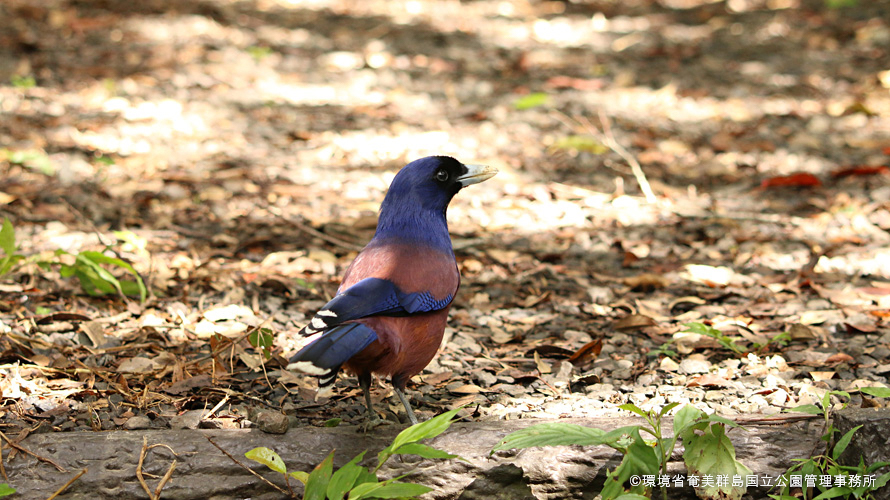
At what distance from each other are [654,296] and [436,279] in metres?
1.77

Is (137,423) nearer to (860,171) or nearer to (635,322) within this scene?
(635,322)

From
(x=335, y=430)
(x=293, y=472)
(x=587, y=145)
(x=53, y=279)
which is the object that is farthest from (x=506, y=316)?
(x=587, y=145)

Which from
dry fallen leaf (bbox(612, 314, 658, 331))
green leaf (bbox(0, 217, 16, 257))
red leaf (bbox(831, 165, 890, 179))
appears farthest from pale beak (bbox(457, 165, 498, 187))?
red leaf (bbox(831, 165, 890, 179))

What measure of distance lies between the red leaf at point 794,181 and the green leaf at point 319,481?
14.5ft

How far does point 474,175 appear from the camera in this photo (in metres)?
3.40

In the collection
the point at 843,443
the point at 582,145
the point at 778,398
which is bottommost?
the point at 778,398

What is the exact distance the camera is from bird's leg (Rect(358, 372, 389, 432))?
288 centimetres

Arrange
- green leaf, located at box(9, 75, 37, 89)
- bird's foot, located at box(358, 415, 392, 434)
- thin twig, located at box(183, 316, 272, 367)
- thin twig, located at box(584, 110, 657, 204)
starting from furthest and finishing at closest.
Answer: green leaf, located at box(9, 75, 37, 89) → thin twig, located at box(584, 110, 657, 204) → thin twig, located at box(183, 316, 272, 367) → bird's foot, located at box(358, 415, 392, 434)

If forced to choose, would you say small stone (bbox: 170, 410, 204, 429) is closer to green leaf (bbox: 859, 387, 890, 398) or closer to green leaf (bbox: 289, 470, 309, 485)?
green leaf (bbox: 289, 470, 309, 485)

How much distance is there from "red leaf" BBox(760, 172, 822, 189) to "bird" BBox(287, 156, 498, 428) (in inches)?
126

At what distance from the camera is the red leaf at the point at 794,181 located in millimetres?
5836

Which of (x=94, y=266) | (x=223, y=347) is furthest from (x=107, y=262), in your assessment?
(x=223, y=347)

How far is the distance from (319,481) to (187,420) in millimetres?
747

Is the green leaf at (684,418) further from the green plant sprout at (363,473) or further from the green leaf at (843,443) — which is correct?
the green plant sprout at (363,473)
